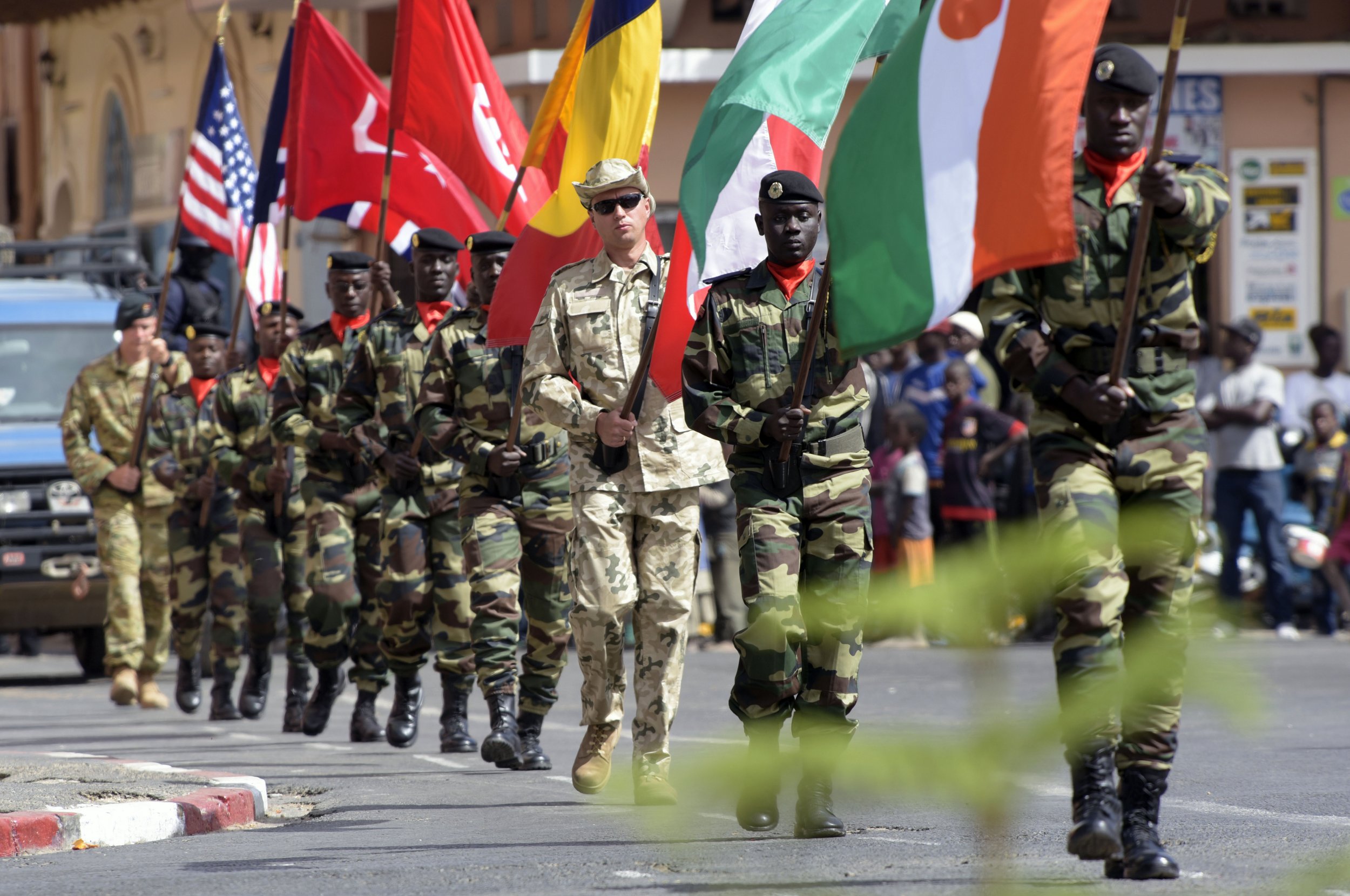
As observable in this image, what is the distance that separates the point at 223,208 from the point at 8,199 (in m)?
27.1

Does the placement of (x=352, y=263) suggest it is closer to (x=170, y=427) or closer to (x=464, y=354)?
(x=464, y=354)

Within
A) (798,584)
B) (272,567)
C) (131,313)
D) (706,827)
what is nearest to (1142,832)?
(798,584)

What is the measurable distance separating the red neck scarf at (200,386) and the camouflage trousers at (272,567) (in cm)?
147

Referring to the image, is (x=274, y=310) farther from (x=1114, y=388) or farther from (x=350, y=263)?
(x=1114, y=388)

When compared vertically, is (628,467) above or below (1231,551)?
above

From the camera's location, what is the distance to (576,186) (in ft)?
25.3

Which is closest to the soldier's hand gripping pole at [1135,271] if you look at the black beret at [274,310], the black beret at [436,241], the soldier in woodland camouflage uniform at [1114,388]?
the soldier in woodland camouflage uniform at [1114,388]

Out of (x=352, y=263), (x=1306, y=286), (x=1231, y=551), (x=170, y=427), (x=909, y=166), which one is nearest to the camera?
(x=909, y=166)

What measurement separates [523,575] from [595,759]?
5.07 feet

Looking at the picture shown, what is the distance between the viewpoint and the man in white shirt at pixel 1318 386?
57.4 feet

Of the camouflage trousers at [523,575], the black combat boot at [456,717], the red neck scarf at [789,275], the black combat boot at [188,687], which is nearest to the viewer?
the red neck scarf at [789,275]

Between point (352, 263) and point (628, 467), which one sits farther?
point (352, 263)

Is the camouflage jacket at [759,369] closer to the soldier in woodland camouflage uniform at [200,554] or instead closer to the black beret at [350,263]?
the black beret at [350,263]

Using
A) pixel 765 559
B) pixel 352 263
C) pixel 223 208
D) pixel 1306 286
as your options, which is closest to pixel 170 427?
pixel 223 208
